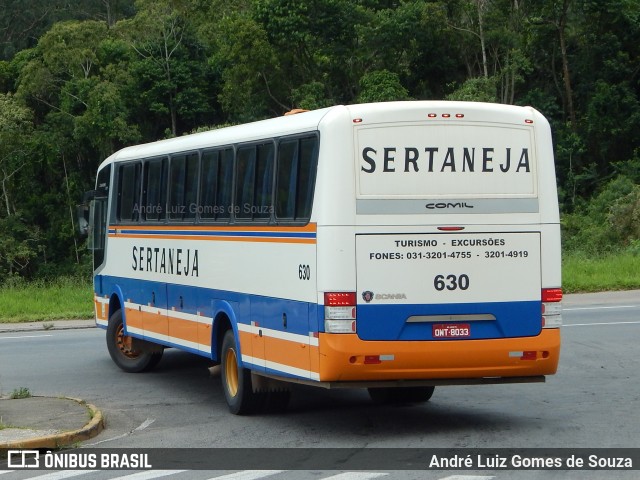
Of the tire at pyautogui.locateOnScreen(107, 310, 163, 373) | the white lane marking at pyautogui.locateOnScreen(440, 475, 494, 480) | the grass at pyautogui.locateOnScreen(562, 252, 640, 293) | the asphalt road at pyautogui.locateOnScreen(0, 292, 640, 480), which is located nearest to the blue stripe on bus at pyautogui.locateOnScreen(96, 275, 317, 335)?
the tire at pyautogui.locateOnScreen(107, 310, 163, 373)

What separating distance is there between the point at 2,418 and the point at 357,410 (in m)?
3.91

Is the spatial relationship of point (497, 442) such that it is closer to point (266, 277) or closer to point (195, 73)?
point (266, 277)

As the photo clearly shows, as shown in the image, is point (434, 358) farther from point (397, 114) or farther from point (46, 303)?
point (46, 303)

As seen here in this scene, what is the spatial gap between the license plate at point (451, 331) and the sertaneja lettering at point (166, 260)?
4.25 metres

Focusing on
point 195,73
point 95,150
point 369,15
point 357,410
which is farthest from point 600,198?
point 357,410

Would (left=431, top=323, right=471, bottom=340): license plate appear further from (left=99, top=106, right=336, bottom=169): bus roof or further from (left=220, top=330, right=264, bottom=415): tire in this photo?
(left=220, top=330, right=264, bottom=415): tire

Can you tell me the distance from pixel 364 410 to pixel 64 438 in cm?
368

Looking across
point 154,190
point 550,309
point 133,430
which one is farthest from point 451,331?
point 154,190

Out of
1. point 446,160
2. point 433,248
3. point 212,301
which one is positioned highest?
point 446,160

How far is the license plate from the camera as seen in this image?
38.7 feet

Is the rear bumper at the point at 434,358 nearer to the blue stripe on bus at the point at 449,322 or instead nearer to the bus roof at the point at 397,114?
the blue stripe on bus at the point at 449,322

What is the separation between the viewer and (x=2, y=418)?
12938mm

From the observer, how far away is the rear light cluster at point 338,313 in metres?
11.6

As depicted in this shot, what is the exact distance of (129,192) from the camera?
1816 centimetres
